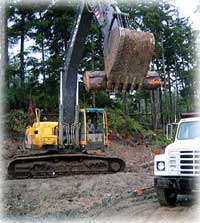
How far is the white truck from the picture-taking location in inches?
292

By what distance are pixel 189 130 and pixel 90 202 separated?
256cm

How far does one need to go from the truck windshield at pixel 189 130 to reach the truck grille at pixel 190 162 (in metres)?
0.88

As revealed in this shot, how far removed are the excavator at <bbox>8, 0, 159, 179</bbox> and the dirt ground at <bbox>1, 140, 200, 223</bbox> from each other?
1.08m

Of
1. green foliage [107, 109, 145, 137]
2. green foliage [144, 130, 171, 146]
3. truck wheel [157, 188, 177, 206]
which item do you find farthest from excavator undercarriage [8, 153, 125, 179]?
green foliage [144, 130, 171, 146]

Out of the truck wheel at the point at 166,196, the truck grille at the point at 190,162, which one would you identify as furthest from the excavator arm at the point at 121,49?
the truck wheel at the point at 166,196

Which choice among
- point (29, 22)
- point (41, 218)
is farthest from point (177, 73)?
point (41, 218)

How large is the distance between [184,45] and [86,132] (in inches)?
1077

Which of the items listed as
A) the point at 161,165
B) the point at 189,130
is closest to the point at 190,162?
the point at 161,165

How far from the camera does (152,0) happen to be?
35156 mm

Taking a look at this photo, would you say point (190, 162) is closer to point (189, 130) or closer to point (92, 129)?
point (189, 130)

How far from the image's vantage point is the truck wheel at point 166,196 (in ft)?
25.7

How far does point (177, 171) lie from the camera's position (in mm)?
7633

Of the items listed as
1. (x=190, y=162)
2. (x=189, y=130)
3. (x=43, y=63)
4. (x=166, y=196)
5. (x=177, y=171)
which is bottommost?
(x=166, y=196)

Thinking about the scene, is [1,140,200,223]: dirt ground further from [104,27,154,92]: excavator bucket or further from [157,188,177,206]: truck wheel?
[104,27,154,92]: excavator bucket
